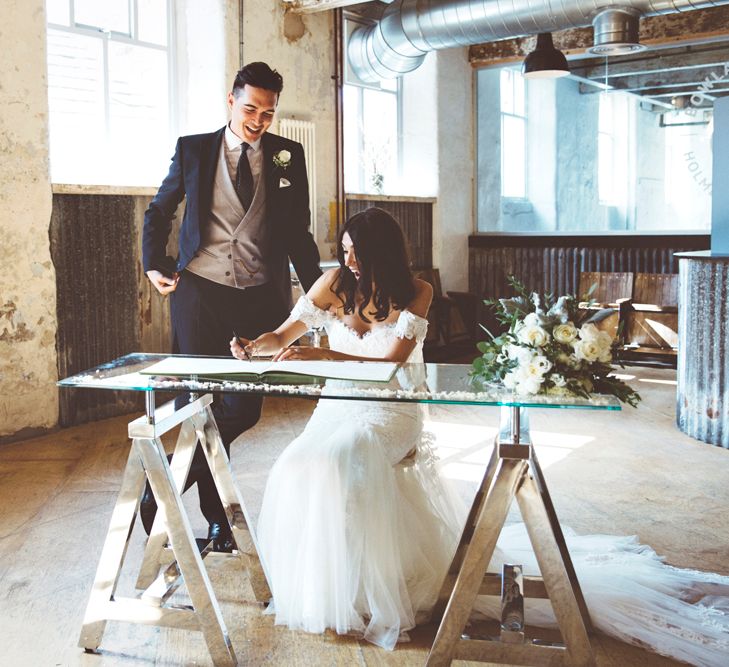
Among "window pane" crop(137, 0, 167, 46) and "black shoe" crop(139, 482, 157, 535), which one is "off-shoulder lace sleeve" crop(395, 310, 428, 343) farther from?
"window pane" crop(137, 0, 167, 46)

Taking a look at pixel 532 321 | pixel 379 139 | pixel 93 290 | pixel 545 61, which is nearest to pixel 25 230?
pixel 93 290

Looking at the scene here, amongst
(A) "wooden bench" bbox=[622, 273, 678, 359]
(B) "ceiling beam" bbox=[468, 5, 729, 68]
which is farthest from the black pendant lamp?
(A) "wooden bench" bbox=[622, 273, 678, 359]

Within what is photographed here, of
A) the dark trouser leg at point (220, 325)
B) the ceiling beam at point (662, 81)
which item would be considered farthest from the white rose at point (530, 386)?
the ceiling beam at point (662, 81)

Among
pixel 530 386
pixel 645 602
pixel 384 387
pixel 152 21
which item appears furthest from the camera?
pixel 152 21

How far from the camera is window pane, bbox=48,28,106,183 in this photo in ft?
19.5

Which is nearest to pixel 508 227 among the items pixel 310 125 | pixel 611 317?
pixel 611 317

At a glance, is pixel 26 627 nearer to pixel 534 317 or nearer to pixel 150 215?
pixel 150 215

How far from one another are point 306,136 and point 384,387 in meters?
5.43

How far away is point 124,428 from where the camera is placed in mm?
5711

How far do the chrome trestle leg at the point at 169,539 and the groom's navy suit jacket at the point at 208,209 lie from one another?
85 centimetres

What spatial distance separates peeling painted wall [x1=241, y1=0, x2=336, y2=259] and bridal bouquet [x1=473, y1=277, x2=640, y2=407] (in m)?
5.06

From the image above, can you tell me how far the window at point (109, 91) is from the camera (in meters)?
5.99

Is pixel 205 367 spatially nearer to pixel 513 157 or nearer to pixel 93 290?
pixel 93 290

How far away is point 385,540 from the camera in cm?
267
